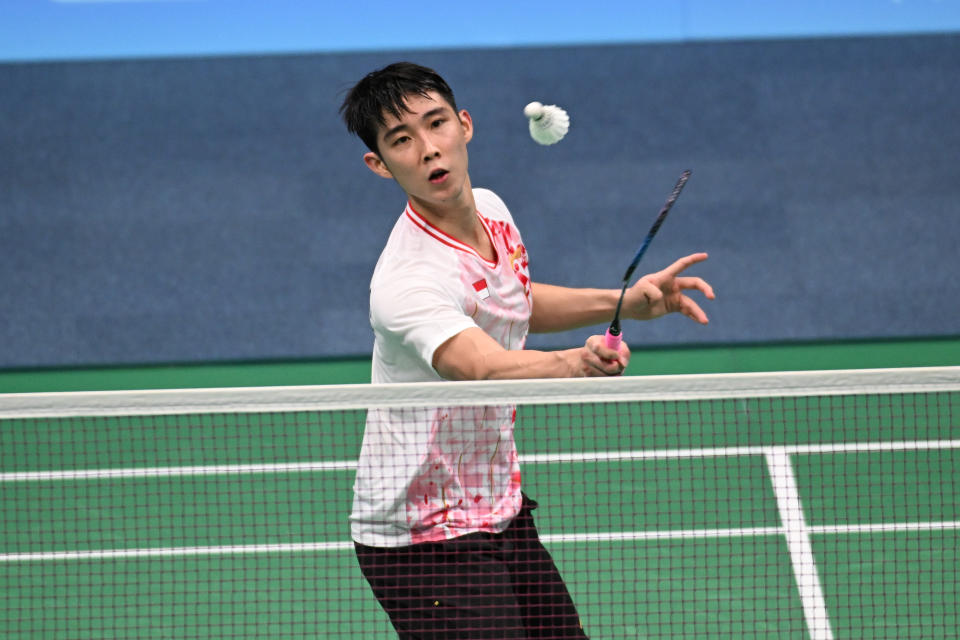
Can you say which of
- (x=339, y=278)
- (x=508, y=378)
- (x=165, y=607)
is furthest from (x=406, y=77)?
(x=339, y=278)

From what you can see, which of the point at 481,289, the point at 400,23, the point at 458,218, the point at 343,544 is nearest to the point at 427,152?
the point at 458,218

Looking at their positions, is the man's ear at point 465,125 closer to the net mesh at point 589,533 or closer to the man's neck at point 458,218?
the man's neck at point 458,218

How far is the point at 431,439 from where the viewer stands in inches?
108

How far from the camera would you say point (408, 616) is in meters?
2.78

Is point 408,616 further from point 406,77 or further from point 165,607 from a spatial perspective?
point 165,607

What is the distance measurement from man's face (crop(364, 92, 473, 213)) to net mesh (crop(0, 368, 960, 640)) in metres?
0.97

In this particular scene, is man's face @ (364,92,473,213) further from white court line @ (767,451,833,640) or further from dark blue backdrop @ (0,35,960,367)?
dark blue backdrop @ (0,35,960,367)

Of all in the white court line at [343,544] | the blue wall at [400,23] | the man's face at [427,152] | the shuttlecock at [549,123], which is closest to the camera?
the man's face at [427,152]

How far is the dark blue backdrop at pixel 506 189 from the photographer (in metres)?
7.95

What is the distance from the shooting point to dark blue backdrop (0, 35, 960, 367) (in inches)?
313

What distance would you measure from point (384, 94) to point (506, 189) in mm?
5598

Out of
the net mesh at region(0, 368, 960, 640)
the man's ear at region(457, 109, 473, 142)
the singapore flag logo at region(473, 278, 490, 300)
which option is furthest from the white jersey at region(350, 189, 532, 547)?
the net mesh at region(0, 368, 960, 640)

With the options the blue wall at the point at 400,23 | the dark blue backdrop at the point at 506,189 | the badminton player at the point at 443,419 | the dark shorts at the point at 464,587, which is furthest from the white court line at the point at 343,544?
the blue wall at the point at 400,23

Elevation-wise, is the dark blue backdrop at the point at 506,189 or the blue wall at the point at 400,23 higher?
the blue wall at the point at 400,23
